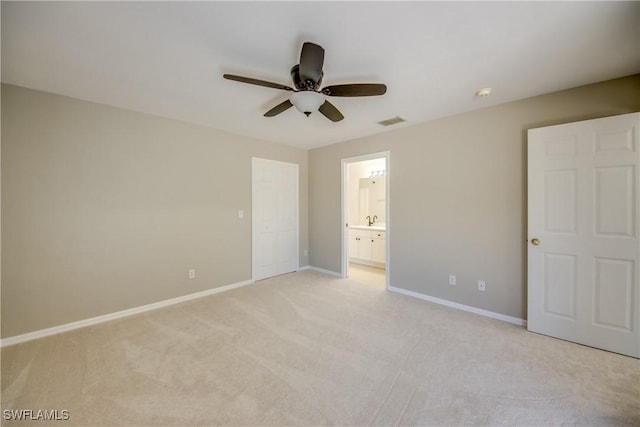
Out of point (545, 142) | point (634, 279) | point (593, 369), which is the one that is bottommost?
point (593, 369)

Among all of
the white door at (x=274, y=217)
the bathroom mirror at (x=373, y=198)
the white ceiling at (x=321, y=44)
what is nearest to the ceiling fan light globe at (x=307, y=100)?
the white ceiling at (x=321, y=44)

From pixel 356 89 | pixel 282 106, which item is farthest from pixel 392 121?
pixel 282 106

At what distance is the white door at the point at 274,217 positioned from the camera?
14.2 feet

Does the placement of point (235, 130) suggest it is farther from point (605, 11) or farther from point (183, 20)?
point (605, 11)

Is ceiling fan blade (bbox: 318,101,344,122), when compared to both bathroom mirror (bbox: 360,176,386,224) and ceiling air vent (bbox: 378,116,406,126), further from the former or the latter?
bathroom mirror (bbox: 360,176,386,224)

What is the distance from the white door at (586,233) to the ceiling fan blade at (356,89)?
5.91 feet

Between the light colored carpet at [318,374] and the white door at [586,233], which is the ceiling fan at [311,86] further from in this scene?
the light colored carpet at [318,374]

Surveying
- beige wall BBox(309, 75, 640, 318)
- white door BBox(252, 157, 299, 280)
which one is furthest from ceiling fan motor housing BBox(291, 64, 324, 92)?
white door BBox(252, 157, 299, 280)

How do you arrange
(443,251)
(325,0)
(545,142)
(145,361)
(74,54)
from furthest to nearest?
(443,251)
(545,142)
(145,361)
(74,54)
(325,0)

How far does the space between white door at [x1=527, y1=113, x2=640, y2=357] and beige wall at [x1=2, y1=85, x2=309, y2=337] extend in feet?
12.7

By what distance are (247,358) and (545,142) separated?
347 centimetres

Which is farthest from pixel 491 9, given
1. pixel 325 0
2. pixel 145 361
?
pixel 145 361

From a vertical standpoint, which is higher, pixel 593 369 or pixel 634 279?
pixel 634 279

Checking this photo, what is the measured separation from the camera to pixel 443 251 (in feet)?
10.9
